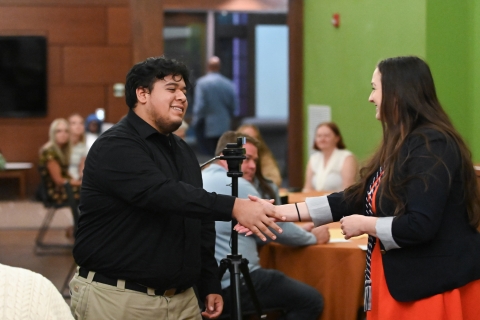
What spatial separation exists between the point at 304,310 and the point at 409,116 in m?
1.78

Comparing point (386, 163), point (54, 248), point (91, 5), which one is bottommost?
point (54, 248)

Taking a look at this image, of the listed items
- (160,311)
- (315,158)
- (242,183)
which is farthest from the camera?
(315,158)

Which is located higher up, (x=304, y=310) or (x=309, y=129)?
(x=309, y=129)

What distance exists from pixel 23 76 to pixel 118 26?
159 cm

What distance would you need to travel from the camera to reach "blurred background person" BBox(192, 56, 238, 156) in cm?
1006

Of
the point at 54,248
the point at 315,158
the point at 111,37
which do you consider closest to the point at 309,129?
the point at 315,158

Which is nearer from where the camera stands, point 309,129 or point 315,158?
point 315,158

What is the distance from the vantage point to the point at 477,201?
235cm

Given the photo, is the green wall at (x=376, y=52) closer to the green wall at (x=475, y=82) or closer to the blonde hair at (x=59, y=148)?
the green wall at (x=475, y=82)

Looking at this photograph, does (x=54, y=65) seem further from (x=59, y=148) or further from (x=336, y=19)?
(x=336, y=19)

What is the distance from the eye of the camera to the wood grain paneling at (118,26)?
11.0m

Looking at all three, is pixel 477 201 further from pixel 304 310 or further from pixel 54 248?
pixel 54 248

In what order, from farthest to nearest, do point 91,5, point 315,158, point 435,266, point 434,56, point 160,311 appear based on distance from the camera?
point 91,5 < point 315,158 < point 434,56 < point 160,311 < point 435,266

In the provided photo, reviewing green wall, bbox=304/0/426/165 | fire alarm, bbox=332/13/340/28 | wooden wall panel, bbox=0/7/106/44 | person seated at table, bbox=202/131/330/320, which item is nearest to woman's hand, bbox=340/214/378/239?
person seated at table, bbox=202/131/330/320
